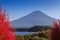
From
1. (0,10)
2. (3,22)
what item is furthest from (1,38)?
(0,10)

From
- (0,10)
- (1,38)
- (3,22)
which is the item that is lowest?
(1,38)

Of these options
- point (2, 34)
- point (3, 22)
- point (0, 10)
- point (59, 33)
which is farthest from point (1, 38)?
point (59, 33)

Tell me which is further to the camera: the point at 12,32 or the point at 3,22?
the point at 12,32

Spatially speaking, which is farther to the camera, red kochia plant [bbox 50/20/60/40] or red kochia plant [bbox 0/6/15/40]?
red kochia plant [bbox 50/20/60/40]

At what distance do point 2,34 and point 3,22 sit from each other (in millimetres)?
454

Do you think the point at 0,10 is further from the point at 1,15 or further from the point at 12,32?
the point at 12,32

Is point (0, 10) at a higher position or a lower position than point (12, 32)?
higher

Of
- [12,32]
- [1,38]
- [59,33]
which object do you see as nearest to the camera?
[1,38]

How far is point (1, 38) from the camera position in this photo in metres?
7.18

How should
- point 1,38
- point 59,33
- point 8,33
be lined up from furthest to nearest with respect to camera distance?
1. point 59,33
2. point 8,33
3. point 1,38

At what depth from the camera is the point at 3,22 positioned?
24.4ft

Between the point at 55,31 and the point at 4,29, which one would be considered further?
the point at 55,31

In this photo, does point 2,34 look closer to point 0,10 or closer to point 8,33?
point 8,33

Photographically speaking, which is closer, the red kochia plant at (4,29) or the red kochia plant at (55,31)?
the red kochia plant at (4,29)
